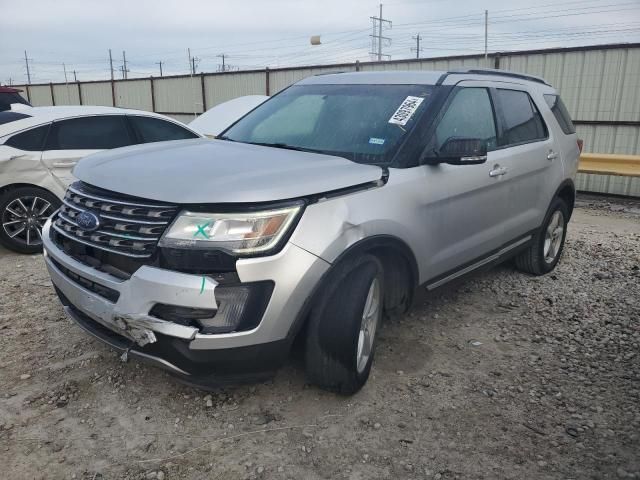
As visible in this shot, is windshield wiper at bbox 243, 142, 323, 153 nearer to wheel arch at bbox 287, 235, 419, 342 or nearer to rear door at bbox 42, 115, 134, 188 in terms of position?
wheel arch at bbox 287, 235, 419, 342

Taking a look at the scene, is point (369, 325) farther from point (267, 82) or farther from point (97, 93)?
point (97, 93)

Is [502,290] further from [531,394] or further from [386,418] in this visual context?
[386,418]

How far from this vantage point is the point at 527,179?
4.50 metres

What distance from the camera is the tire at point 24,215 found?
560 centimetres

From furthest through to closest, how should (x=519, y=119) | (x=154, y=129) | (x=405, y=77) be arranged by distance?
(x=154, y=129) → (x=519, y=119) → (x=405, y=77)

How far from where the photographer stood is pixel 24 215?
18.7 ft

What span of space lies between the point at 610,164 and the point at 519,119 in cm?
539

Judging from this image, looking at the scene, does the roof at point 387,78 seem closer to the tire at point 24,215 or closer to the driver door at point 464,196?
the driver door at point 464,196

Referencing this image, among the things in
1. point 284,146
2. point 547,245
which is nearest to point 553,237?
point 547,245

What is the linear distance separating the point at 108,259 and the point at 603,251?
5430 millimetres

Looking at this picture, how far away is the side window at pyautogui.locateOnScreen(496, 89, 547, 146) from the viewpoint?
14.3 ft

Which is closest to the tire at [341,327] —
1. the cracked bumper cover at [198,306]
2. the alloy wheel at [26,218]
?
the cracked bumper cover at [198,306]

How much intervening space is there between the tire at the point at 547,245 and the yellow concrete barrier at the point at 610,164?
4060 mm

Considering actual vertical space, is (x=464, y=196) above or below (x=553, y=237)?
above
